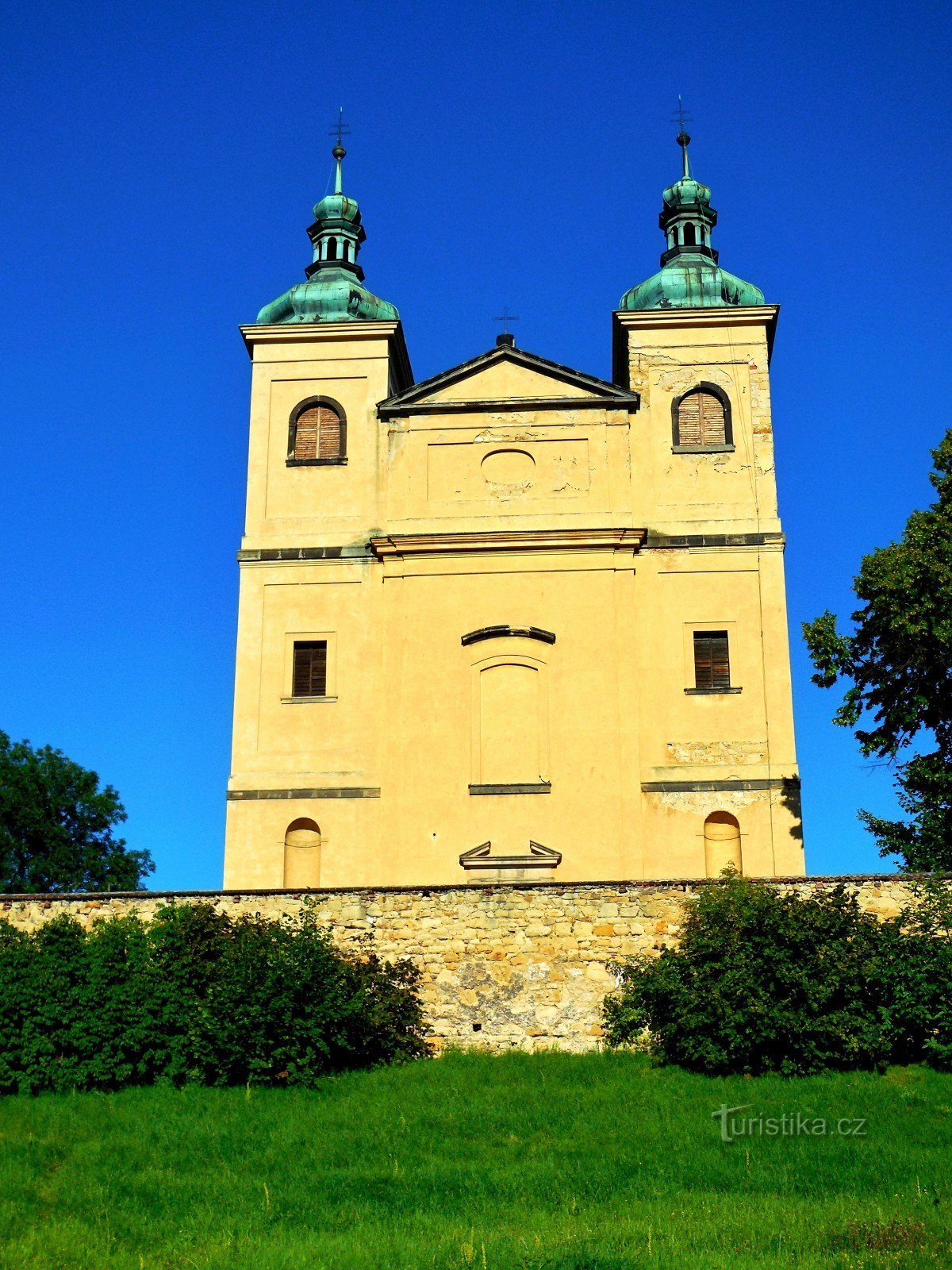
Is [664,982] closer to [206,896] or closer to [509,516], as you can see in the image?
[206,896]

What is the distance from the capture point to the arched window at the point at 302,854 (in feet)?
91.6

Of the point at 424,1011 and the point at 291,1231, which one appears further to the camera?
the point at 424,1011

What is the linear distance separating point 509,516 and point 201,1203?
1679cm

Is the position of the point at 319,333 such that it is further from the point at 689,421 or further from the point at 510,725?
the point at 510,725

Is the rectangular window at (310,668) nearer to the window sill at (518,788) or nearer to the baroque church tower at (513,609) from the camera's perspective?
the baroque church tower at (513,609)

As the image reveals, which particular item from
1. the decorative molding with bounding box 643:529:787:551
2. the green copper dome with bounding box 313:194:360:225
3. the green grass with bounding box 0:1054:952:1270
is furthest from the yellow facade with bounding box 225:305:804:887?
the green grass with bounding box 0:1054:952:1270

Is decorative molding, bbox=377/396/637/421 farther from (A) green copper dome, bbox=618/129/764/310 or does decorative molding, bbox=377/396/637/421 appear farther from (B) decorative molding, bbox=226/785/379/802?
Result: (B) decorative molding, bbox=226/785/379/802

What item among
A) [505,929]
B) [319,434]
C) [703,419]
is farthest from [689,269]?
[505,929]

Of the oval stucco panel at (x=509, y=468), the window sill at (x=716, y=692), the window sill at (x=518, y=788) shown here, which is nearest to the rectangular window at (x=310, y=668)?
the window sill at (x=518, y=788)


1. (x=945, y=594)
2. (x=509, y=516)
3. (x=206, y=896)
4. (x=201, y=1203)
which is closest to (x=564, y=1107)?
(x=201, y=1203)

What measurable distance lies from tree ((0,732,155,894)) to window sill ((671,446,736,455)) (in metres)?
18.0

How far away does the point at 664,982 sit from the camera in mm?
20531

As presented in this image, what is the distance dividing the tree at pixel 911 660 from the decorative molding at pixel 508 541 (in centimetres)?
412

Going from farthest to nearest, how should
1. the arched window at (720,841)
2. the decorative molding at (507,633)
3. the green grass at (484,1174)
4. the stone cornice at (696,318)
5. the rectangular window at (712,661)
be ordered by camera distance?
the stone cornice at (696,318) < the decorative molding at (507,633) < the rectangular window at (712,661) < the arched window at (720,841) < the green grass at (484,1174)
